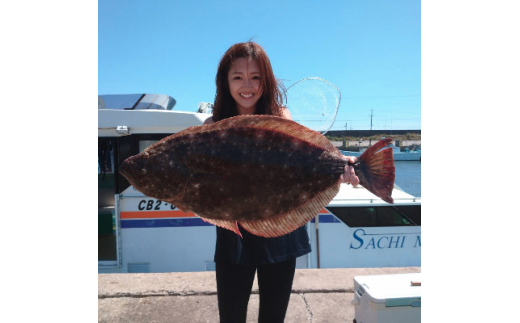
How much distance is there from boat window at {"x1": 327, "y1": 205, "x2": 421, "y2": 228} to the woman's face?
13.7 feet

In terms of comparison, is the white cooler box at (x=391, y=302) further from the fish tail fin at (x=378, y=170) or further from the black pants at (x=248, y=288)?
the fish tail fin at (x=378, y=170)

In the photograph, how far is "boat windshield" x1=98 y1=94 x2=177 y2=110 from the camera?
6.10m

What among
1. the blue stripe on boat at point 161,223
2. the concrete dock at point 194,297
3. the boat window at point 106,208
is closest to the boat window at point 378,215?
the concrete dock at point 194,297

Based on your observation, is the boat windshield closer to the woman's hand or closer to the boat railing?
the boat railing

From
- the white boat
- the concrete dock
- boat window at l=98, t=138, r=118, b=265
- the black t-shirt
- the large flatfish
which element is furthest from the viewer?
boat window at l=98, t=138, r=118, b=265

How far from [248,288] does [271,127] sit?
0.99 metres

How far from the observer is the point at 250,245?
1789mm

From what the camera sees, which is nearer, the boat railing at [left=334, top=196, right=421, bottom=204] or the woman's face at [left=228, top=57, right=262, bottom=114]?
the woman's face at [left=228, top=57, right=262, bottom=114]

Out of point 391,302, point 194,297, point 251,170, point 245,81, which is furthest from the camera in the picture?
point 194,297

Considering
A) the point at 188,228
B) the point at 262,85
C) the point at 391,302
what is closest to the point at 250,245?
the point at 262,85

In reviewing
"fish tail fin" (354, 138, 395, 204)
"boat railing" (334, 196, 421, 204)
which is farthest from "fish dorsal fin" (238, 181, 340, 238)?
"boat railing" (334, 196, 421, 204)

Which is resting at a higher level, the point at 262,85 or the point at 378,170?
the point at 262,85

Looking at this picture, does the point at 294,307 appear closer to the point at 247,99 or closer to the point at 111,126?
the point at 247,99

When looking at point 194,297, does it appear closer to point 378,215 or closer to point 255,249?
point 255,249
